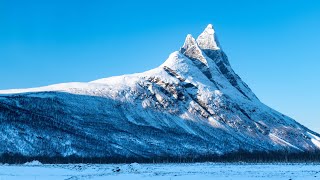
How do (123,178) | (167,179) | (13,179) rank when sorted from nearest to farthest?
(13,179) < (167,179) < (123,178)

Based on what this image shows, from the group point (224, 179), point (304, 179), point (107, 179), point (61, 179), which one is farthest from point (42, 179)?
point (304, 179)

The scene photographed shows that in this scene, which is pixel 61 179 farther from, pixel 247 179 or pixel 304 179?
pixel 304 179

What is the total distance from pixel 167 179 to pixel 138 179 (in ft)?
17.0

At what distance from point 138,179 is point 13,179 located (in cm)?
1829

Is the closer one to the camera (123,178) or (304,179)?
(304,179)

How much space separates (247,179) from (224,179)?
3376 millimetres

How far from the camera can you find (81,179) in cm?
6656

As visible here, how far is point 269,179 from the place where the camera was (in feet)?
216

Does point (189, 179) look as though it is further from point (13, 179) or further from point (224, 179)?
point (13, 179)

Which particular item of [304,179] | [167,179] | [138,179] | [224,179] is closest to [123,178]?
[138,179]

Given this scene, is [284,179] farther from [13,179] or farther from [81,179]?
[13,179]

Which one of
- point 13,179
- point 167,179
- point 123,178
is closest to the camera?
point 13,179

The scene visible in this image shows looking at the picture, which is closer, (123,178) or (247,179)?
(247,179)

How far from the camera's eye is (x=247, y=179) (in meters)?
63.9
